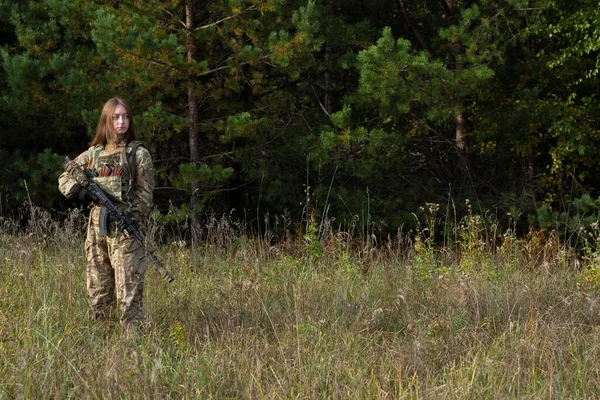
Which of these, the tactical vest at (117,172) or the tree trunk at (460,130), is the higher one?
the tactical vest at (117,172)

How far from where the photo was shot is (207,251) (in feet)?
24.3

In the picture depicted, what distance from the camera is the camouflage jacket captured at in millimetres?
4504

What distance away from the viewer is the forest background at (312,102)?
8.55 m

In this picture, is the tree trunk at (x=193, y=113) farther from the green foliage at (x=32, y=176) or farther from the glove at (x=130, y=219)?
the glove at (x=130, y=219)

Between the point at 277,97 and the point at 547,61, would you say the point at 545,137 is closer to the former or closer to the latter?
the point at 547,61

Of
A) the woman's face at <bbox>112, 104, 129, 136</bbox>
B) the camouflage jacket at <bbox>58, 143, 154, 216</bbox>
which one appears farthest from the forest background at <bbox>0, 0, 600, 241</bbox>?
the woman's face at <bbox>112, 104, 129, 136</bbox>

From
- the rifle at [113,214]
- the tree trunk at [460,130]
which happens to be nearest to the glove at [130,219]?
the rifle at [113,214]

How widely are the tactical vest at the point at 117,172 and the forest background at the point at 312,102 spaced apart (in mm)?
2607

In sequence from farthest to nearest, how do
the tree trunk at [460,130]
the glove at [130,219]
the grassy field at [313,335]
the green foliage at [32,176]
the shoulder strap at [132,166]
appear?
1. the tree trunk at [460,130]
2. the green foliage at [32,176]
3. the shoulder strap at [132,166]
4. the glove at [130,219]
5. the grassy field at [313,335]

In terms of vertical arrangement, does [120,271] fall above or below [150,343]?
above

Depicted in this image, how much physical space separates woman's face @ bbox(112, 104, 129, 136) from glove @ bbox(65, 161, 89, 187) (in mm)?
307

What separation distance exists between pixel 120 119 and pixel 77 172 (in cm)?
39

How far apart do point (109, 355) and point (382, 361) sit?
1382mm

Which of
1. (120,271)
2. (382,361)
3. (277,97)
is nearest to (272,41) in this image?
(277,97)
